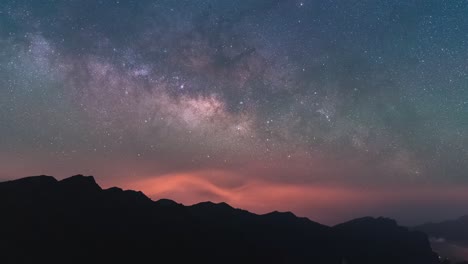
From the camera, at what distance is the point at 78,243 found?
100 meters

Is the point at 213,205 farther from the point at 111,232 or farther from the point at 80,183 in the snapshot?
the point at 111,232

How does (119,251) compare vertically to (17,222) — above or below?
below

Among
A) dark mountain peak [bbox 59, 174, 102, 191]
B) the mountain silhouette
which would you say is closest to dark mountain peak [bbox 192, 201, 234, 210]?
the mountain silhouette

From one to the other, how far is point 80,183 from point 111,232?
22443 mm

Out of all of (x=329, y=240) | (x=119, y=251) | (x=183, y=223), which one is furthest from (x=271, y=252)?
(x=119, y=251)

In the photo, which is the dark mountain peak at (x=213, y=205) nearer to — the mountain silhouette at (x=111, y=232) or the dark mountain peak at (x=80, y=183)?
the mountain silhouette at (x=111, y=232)

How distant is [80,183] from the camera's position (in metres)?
126

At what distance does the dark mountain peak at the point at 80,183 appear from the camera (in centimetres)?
12161

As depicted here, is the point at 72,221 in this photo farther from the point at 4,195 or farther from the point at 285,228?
the point at 285,228

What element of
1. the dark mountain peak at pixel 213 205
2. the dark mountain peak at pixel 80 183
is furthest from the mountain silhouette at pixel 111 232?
the dark mountain peak at pixel 213 205

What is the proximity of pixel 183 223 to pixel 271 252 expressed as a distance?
37358 mm

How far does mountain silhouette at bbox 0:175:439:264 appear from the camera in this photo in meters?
94.4

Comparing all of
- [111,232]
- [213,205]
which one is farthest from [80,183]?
[213,205]

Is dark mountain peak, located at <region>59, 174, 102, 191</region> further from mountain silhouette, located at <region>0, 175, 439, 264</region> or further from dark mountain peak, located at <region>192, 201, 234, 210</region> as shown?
dark mountain peak, located at <region>192, 201, 234, 210</region>
